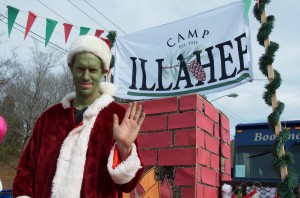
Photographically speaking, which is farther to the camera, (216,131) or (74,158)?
(216,131)

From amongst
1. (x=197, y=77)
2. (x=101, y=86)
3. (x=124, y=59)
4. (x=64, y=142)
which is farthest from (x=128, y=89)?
(x=64, y=142)

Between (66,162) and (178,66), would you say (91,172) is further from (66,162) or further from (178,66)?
(178,66)

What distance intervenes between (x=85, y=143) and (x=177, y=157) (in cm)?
88

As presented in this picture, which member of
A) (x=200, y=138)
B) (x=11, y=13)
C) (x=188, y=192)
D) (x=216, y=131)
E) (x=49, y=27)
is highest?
(x=11, y=13)

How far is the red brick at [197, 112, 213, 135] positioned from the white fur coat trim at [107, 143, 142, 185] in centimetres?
88

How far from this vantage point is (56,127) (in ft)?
6.63

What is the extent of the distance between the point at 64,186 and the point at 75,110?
0.47 m

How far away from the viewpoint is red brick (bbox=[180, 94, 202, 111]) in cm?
258

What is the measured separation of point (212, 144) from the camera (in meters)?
2.80

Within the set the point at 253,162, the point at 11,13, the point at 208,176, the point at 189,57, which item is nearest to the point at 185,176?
the point at 208,176

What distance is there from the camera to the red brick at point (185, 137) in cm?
252

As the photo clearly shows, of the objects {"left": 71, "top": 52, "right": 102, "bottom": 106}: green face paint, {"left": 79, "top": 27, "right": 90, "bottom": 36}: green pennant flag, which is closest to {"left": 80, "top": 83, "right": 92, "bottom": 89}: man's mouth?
{"left": 71, "top": 52, "right": 102, "bottom": 106}: green face paint

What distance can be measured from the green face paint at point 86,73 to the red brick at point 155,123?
2.69ft

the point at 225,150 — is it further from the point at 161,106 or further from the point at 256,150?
the point at 256,150
